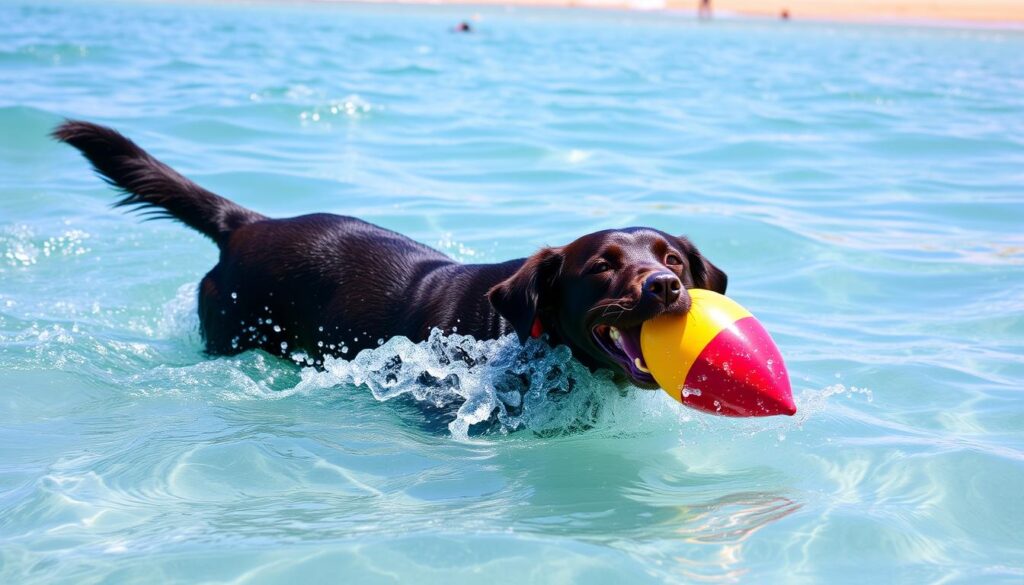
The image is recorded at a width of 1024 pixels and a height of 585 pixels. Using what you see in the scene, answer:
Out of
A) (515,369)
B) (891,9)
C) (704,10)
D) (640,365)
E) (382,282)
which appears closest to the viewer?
(640,365)

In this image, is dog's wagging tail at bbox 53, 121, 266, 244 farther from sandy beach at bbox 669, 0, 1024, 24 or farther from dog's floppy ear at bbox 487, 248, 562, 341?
sandy beach at bbox 669, 0, 1024, 24

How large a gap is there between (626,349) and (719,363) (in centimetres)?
46

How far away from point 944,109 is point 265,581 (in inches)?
572

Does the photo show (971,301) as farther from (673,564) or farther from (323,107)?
(323,107)

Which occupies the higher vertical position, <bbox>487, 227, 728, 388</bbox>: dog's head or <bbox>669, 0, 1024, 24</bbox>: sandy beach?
<bbox>487, 227, 728, 388</bbox>: dog's head

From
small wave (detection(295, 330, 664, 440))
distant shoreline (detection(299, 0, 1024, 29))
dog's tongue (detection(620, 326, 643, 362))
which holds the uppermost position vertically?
dog's tongue (detection(620, 326, 643, 362))

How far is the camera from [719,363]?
401 cm

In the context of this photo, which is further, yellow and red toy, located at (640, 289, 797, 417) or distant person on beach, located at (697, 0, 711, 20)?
distant person on beach, located at (697, 0, 711, 20)

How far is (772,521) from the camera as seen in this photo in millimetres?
3871

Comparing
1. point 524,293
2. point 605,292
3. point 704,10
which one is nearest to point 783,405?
point 605,292

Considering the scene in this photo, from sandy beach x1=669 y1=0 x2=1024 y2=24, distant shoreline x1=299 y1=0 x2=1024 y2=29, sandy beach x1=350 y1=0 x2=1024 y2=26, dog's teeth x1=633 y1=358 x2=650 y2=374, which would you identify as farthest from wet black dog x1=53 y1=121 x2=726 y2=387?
sandy beach x1=669 y1=0 x2=1024 y2=24

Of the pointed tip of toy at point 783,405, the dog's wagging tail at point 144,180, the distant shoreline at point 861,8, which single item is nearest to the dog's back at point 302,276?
the dog's wagging tail at point 144,180

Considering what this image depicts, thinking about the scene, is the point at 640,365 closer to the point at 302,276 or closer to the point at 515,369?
the point at 515,369

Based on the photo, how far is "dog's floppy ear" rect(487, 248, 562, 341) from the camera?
4.46 m
